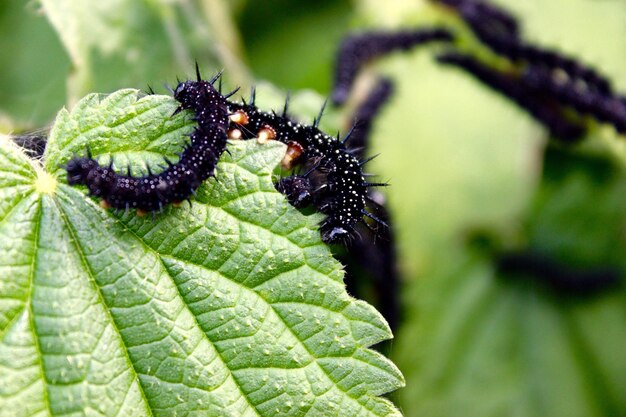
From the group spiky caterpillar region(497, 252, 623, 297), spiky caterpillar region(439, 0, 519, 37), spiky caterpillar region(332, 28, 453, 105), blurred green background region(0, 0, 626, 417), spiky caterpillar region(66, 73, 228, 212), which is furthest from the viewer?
spiky caterpillar region(439, 0, 519, 37)

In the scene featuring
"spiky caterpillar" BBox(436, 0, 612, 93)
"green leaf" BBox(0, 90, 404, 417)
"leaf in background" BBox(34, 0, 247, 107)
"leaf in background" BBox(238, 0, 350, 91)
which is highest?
"leaf in background" BBox(238, 0, 350, 91)

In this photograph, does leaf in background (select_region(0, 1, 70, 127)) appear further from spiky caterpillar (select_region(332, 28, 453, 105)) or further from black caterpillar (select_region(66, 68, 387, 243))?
black caterpillar (select_region(66, 68, 387, 243))

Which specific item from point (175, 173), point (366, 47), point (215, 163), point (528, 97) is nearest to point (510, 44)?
point (528, 97)

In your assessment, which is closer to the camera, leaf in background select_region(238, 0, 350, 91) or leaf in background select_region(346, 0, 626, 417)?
leaf in background select_region(346, 0, 626, 417)

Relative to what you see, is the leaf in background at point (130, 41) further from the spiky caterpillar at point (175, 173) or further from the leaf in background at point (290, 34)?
the spiky caterpillar at point (175, 173)

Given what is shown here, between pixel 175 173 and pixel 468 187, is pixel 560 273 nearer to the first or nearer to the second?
pixel 468 187

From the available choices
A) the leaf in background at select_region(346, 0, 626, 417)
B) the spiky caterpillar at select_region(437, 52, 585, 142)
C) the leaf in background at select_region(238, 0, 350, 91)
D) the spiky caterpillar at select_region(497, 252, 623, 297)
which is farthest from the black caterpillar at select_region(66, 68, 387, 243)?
the leaf in background at select_region(238, 0, 350, 91)

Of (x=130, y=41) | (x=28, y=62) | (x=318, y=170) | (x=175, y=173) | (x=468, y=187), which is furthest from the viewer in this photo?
A: (x=468, y=187)
